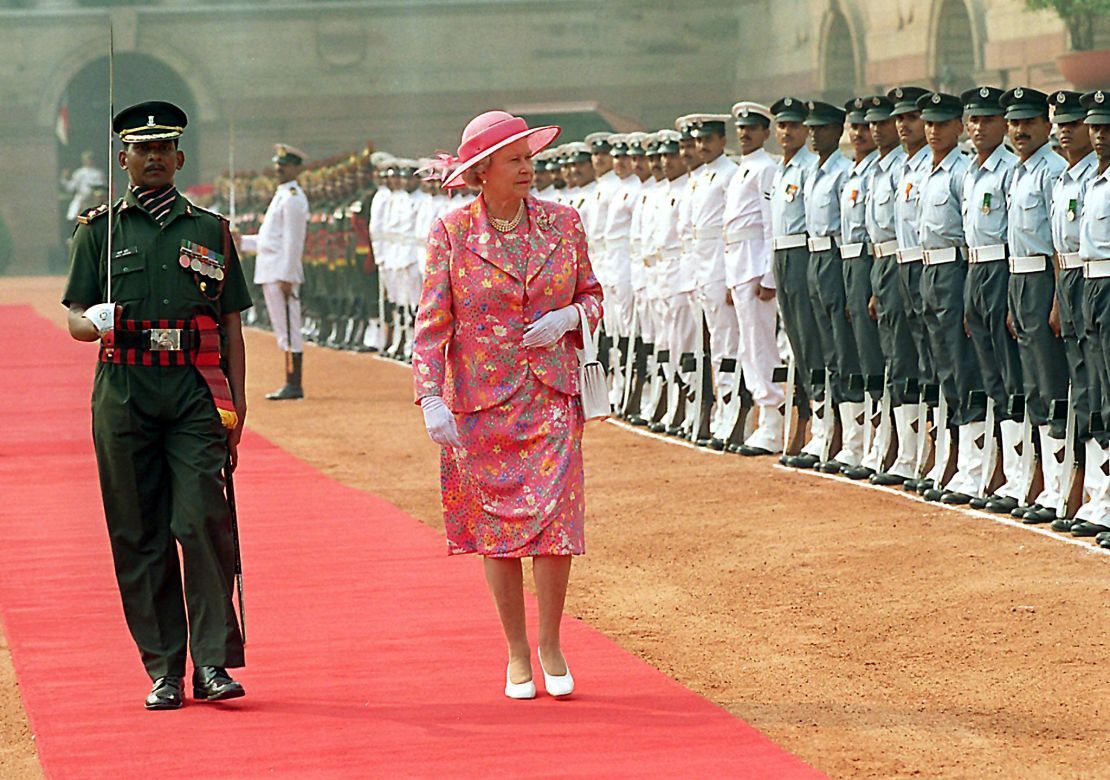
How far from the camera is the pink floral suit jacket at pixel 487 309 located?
6.46 metres

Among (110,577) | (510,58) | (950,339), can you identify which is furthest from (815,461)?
(510,58)

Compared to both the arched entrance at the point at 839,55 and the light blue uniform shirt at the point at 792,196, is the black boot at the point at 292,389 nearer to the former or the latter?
the light blue uniform shirt at the point at 792,196

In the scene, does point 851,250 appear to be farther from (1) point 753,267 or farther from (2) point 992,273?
(2) point 992,273

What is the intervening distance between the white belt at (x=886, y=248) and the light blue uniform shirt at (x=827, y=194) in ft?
1.96

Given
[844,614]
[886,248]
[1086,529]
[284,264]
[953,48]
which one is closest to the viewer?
[844,614]

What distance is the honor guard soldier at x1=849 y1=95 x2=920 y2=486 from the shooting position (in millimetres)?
11258

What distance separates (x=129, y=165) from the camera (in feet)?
21.6

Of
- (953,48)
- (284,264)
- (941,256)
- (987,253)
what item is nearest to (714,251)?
(941,256)

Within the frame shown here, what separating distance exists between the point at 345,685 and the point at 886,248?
17.6 ft

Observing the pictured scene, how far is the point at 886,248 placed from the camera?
11367mm

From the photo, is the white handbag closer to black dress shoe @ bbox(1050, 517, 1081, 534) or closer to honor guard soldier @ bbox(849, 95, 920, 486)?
black dress shoe @ bbox(1050, 517, 1081, 534)

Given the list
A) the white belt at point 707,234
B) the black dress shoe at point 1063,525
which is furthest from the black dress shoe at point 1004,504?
the white belt at point 707,234

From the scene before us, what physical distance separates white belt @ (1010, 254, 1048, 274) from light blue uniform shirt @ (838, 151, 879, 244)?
1670mm

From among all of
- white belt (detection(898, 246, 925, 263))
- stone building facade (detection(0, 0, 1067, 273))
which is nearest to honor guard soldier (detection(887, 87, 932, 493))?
white belt (detection(898, 246, 925, 263))
